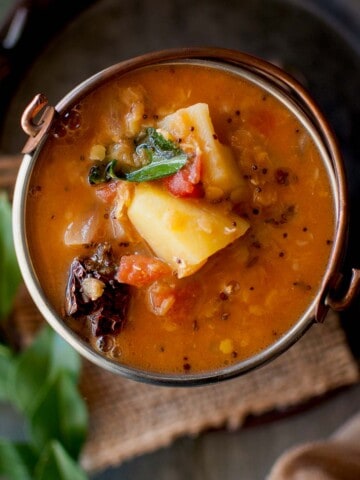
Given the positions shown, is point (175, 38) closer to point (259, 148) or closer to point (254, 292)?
point (259, 148)

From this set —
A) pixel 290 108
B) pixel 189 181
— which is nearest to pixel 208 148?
pixel 189 181

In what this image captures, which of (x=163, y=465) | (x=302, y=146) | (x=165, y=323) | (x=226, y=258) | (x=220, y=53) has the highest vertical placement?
(x=220, y=53)

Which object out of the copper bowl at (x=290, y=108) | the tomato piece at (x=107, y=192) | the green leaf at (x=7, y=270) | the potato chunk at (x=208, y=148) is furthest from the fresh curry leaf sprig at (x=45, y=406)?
the potato chunk at (x=208, y=148)

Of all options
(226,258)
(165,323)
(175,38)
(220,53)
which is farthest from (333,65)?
(165,323)

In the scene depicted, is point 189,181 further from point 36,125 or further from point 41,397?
point 41,397

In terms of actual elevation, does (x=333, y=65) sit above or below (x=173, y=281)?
above

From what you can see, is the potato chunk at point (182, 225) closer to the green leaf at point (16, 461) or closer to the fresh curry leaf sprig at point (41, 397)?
the fresh curry leaf sprig at point (41, 397)

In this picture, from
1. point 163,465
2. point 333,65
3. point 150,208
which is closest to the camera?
point 150,208
